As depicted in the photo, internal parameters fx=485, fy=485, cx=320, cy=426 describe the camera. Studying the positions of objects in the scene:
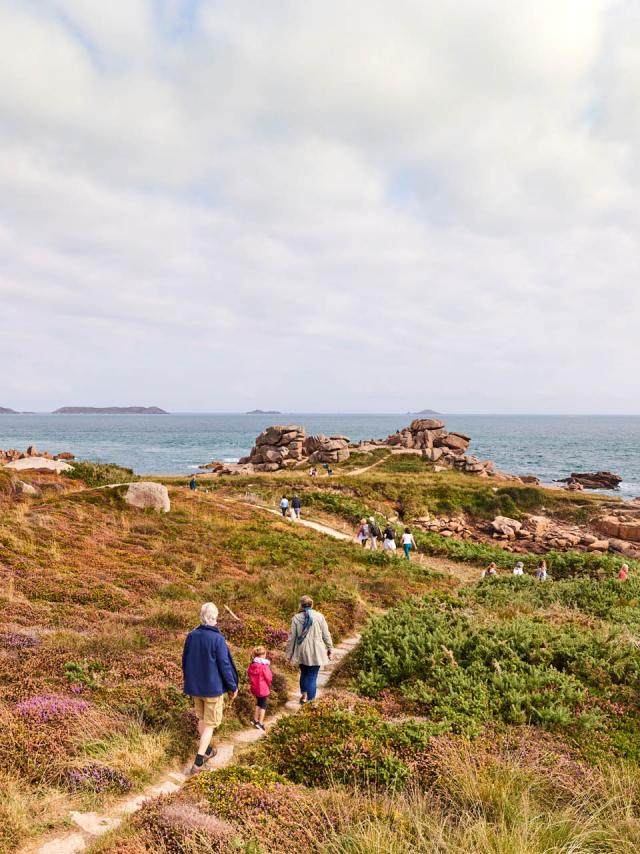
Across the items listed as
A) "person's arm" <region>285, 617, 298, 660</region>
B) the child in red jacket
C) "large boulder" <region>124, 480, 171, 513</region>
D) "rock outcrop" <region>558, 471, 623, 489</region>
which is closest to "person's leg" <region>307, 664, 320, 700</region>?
"person's arm" <region>285, 617, 298, 660</region>

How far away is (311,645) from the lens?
9.06 m

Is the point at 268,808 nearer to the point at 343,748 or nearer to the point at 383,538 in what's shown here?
the point at 343,748

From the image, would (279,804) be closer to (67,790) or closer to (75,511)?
(67,790)

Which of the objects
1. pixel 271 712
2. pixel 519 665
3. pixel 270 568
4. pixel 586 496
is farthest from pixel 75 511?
pixel 586 496

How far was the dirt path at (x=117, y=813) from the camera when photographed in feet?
16.2

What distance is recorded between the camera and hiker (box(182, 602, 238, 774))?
23.5 feet

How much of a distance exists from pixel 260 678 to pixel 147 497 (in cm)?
1844

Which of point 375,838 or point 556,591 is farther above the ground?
point 375,838

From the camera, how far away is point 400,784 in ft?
19.1

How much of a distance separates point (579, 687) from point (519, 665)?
110 cm

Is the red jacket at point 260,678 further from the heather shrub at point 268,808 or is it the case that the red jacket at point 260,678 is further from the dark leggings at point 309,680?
the heather shrub at point 268,808

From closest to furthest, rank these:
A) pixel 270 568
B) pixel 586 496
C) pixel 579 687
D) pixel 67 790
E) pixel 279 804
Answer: pixel 279 804
pixel 67 790
pixel 579 687
pixel 270 568
pixel 586 496

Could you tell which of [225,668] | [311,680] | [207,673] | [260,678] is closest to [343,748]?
[225,668]

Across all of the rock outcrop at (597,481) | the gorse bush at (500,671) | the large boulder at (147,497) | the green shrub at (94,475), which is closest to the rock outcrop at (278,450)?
the green shrub at (94,475)
